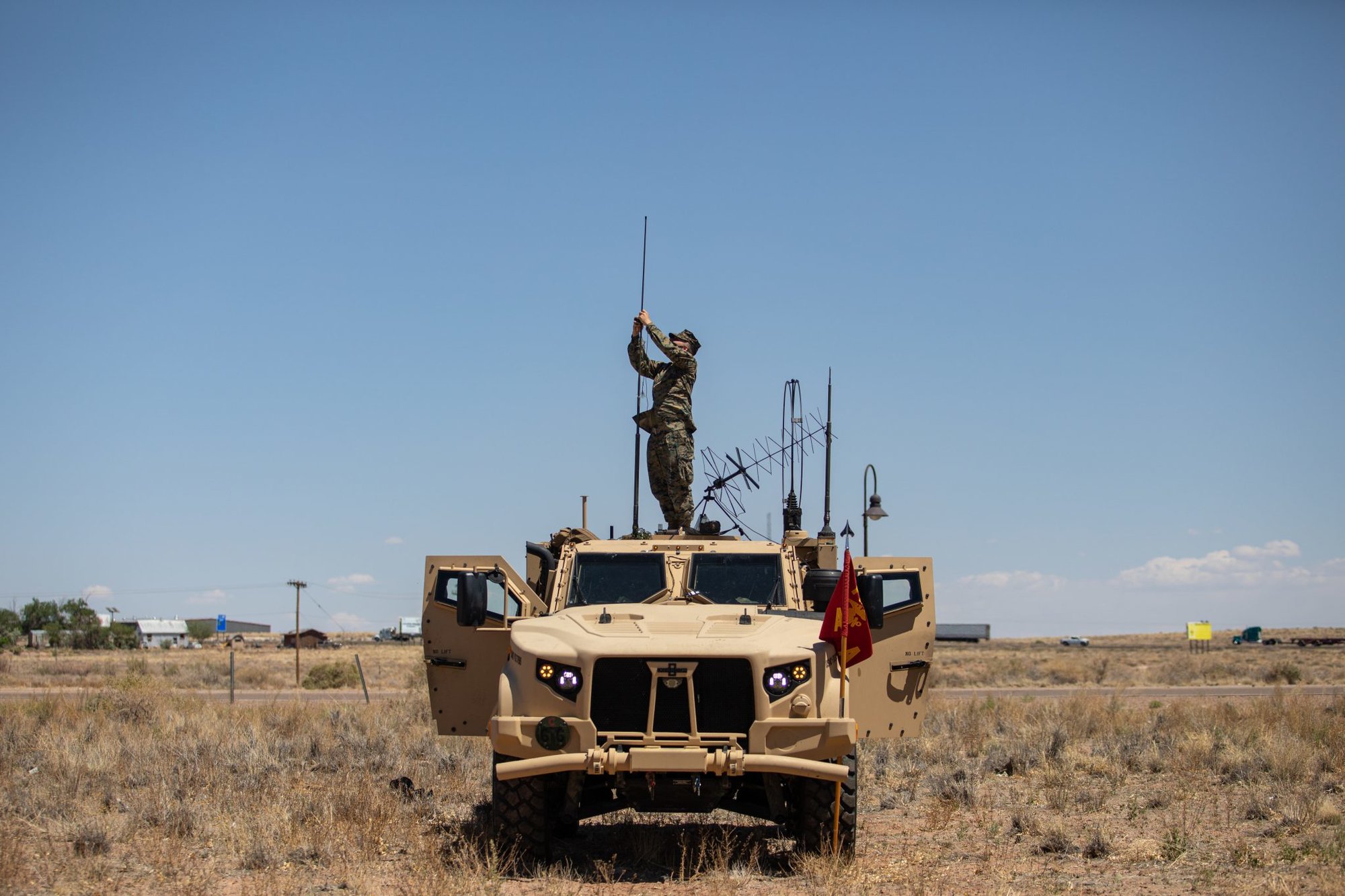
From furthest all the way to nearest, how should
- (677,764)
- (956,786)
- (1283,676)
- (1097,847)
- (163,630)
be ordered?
(163,630) → (1283,676) → (956,786) → (1097,847) → (677,764)

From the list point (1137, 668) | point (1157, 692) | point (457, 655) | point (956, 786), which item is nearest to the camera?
point (457, 655)

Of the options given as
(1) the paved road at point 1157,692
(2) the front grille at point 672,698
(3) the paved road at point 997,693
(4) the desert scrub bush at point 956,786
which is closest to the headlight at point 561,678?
(2) the front grille at point 672,698

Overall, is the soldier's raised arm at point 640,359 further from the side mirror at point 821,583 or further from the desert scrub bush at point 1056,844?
the desert scrub bush at point 1056,844

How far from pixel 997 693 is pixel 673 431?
21.7 meters

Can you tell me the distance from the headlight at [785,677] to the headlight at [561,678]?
3.85 ft

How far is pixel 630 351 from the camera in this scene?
507 inches

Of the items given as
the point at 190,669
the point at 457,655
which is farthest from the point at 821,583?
the point at 190,669

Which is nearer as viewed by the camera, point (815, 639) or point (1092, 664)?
point (815, 639)

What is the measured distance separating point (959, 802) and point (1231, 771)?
320 cm

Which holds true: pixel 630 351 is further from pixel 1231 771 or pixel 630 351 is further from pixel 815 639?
pixel 1231 771

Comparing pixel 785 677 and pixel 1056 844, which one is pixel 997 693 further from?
pixel 785 677

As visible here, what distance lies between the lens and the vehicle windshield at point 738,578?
33.3 ft

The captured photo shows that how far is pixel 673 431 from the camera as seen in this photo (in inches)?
491

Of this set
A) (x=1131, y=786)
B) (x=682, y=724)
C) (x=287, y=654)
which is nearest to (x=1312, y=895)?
(x=682, y=724)
